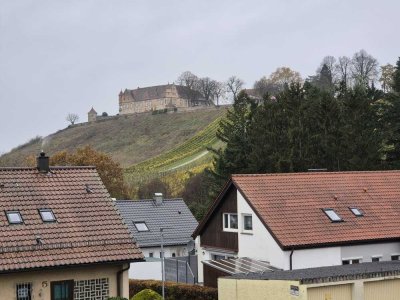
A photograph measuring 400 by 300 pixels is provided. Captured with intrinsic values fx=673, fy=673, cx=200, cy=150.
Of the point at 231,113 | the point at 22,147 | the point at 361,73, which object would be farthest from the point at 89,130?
the point at 231,113

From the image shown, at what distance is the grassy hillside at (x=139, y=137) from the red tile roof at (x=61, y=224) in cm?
8391

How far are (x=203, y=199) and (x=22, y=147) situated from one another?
104 metres

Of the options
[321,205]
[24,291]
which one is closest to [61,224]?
[24,291]

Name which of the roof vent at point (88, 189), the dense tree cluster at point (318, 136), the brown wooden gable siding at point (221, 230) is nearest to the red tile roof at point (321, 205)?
the brown wooden gable siding at point (221, 230)

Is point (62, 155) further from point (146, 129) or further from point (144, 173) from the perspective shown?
point (146, 129)

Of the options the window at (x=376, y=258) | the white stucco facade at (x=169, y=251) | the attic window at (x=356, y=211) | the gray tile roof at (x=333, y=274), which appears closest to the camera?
the gray tile roof at (x=333, y=274)

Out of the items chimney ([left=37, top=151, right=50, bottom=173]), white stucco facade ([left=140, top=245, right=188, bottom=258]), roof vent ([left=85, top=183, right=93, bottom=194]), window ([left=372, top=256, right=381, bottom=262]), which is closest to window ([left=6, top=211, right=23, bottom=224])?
chimney ([left=37, top=151, right=50, bottom=173])

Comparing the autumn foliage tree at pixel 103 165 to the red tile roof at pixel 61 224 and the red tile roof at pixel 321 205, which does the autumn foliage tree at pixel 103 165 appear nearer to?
the red tile roof at pixel 321 205

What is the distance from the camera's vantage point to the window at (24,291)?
70.3 feet

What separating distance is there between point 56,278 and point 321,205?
526 inches

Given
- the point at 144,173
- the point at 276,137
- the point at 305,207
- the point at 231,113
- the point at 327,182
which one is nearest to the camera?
the point at 305,207

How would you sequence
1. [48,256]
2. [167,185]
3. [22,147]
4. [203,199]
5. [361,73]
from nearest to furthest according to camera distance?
[48,256] → [203,199] → [167,185] → [361,73] → [22,147]

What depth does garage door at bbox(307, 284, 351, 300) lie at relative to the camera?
69.3 ft

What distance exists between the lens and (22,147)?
164875mm
